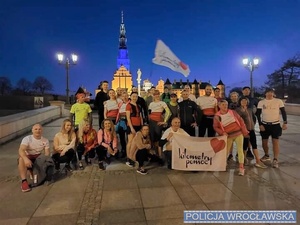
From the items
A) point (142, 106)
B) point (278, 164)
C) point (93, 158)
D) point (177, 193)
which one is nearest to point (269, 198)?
point (177, 193)

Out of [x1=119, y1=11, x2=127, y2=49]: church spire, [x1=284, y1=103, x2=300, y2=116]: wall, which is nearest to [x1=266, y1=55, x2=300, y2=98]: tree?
[x1=284, y1=103, x2=300, y2=116]: wall

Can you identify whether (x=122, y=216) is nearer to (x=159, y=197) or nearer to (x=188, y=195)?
(x=159, y=197)

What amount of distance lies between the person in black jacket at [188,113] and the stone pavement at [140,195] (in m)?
1.28

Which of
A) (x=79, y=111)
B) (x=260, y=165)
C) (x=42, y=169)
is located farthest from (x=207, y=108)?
(x=42, y=169)

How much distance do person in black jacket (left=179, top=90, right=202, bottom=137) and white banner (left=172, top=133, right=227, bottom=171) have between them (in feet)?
2.73

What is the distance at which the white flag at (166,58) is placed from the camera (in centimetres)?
772

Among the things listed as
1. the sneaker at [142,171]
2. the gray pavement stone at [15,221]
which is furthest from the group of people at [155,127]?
the gray pavement stone at [15,221]

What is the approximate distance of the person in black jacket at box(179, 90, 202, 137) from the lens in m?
6.68

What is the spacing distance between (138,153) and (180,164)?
944 mm

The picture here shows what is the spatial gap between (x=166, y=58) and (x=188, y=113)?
1945 millimetres

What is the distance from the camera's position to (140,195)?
467cm

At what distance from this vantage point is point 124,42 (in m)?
113

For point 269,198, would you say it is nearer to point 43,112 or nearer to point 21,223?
point 21,223

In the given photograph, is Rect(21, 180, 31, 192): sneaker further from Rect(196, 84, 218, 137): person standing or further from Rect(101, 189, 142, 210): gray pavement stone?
Rect(196, 84, 218, 137): person standing
